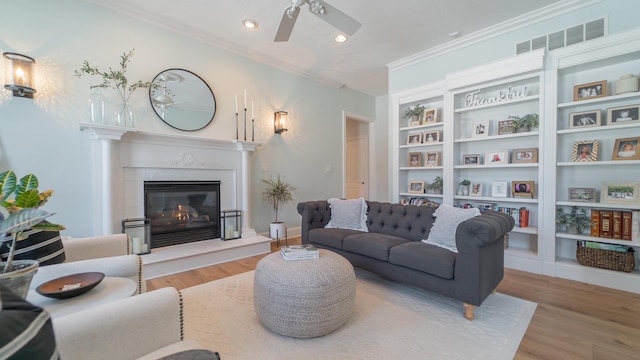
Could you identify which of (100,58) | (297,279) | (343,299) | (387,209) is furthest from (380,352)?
(100,58)

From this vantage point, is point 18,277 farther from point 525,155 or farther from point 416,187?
point 525,155

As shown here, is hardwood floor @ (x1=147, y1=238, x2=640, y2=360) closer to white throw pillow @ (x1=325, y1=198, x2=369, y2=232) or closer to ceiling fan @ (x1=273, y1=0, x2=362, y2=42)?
white throw pillow @ (x1=325, y1=198, x2=369, y2=232)

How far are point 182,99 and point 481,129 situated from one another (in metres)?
3.95

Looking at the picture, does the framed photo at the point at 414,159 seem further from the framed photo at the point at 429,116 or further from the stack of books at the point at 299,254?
the stack of books at the point at 299,254

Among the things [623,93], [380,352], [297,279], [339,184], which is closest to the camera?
[380,352]

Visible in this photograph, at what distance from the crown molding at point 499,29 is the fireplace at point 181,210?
3540 mm

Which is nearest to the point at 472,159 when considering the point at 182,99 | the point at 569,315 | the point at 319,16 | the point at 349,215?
the point at 349,215

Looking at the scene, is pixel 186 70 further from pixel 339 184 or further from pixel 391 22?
pixel 339 184

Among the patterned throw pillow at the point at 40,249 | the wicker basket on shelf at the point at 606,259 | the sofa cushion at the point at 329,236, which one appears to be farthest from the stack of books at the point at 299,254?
the wicker basket on shelf at the point at 606,259

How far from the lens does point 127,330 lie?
0.99 m

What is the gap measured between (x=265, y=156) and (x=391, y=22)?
2.58 m

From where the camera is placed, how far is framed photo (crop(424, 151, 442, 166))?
13.2 ft

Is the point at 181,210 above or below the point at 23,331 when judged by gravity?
below

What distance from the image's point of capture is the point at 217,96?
3.82 m
